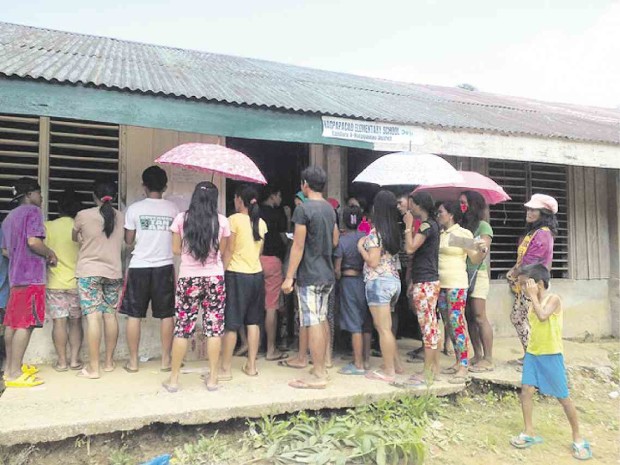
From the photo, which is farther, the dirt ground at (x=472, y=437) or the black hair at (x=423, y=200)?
the black hair at (x=423, y=200)

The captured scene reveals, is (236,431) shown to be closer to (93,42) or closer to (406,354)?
(406,354)

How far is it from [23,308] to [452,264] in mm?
3958

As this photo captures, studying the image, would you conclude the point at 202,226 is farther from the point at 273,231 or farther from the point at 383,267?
the point at 383,267

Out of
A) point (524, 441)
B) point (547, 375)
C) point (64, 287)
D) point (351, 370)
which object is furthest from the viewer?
point (351, 370)

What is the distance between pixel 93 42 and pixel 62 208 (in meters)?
3.43

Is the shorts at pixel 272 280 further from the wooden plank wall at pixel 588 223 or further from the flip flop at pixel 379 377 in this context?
the wooden plank wall at pixel 588 223

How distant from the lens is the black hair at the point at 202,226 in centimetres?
385

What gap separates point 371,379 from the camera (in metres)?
4.40

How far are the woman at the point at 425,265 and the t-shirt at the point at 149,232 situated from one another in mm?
2228

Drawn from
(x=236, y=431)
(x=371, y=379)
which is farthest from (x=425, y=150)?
(x=236, y=431)

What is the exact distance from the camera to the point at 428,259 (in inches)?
174

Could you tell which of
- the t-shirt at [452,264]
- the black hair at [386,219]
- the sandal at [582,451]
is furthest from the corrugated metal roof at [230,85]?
the sandal at [582,451]

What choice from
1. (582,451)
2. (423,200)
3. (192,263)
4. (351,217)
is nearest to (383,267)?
(351,217)

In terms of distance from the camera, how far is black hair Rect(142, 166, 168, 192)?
440cm
